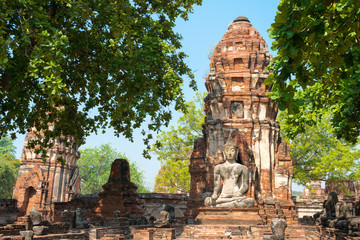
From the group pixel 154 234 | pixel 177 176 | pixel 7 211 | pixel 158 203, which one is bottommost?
pixel 154 234

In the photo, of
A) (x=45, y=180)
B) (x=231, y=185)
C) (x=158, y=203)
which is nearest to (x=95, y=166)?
(x=45, y=180)

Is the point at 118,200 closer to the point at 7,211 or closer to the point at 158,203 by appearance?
the point at 7,211

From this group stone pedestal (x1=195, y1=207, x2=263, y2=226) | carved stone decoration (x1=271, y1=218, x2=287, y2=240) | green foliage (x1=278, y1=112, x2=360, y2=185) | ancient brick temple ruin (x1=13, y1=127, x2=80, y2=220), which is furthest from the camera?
ancient brick temple ruin (x1=13, y1=127, x2=80, y2=220)

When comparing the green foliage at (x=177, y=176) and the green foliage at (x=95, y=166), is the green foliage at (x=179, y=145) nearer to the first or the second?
the green foliage at (x=177, y=176)

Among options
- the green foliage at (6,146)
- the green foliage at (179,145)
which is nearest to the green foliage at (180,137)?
the green foliage at (179,145)

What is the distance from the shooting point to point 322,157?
89.8ft

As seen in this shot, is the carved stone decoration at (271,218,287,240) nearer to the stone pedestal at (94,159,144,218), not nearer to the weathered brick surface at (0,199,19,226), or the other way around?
the stone pedestal at (94,159,144,218)

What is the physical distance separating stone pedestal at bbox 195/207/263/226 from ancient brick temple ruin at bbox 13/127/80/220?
18421mm

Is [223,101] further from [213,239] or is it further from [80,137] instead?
[213,239]

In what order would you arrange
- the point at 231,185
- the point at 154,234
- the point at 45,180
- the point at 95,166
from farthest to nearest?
the point at 95,166 → the point at 45,180 → the point at 231,185 → the point at 154,234

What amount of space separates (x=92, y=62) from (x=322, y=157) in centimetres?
2053

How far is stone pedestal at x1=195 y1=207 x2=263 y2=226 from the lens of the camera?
39.9 ft

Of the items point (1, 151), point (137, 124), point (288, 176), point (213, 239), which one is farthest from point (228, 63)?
point (1, 151)

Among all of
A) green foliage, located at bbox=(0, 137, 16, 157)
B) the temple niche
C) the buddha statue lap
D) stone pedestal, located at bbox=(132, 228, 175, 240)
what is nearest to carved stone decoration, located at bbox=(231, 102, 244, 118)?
the temple niche
